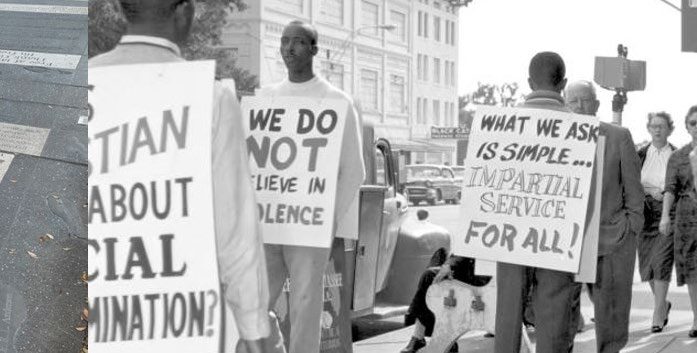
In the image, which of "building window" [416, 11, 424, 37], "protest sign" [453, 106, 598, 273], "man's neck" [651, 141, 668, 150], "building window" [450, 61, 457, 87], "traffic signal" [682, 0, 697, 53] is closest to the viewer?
"protest sign" [453, 106, 598, 273]

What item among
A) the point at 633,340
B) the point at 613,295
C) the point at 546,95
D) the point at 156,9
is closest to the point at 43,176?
the point at 156,9

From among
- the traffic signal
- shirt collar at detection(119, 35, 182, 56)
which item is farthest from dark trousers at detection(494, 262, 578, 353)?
the traffic signal

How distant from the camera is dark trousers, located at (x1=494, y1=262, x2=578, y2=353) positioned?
5.29 m

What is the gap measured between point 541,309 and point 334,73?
140 cm

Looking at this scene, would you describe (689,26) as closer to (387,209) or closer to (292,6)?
(387,209)

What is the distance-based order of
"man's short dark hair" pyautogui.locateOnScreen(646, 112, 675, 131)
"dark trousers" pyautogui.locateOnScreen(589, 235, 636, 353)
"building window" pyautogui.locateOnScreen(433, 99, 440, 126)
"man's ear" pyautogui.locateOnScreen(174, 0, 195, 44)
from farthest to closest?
"man's short dark hair" pyautogui.locateOnScreen(646, 112, 675, 131)
"building window" pyautogui.locateOnScreen(433, 99, 440, 126)
"dark trousers" pyautogui.locateOnScreen(589, 235, 636, 353)
"man's ear" pyautogui.locateOnScreen(174, 0, 195, 44)

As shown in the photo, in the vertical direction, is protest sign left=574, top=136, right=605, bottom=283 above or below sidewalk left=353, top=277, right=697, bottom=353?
above

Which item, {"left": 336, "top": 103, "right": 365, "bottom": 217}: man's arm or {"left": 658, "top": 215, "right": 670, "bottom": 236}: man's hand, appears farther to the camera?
{"left": 658, "top": 215, "right": 670, "bottom": 236}: man's hand

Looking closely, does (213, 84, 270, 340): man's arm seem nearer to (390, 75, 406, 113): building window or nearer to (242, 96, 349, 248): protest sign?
(242, 96, 349, 248): protest sign

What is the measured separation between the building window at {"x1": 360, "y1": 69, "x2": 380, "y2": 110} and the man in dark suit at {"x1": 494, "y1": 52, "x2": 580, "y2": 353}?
80cm

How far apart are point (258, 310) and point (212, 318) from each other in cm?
16

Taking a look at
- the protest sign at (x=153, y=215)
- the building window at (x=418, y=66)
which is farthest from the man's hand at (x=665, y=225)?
the protest sign at (x=153, y=215)

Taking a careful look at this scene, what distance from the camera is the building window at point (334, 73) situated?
5.55m

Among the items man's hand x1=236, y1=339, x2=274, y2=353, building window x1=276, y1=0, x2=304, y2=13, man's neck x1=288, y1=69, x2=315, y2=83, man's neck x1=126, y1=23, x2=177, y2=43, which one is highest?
building window x1=276, y1=0, x2=304, y2=13
